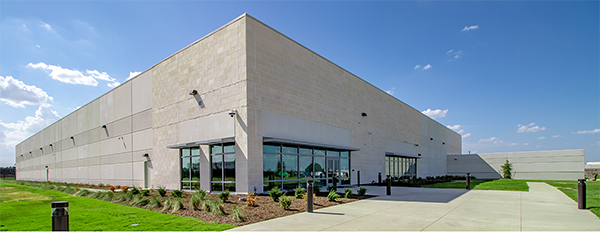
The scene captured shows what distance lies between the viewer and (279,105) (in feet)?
54.4

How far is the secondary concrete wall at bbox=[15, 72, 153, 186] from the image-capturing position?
23.3 meters

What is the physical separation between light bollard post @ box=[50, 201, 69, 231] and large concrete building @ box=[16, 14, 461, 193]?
978 centimetres

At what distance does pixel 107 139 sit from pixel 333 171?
20767 mm

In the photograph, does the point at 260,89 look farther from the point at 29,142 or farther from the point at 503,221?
the point at 29,142

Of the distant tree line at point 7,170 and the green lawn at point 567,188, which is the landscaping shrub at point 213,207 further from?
the distant tree line at point 7,170

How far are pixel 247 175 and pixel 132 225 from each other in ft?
22.4

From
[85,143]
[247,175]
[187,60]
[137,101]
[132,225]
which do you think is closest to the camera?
[132,225]

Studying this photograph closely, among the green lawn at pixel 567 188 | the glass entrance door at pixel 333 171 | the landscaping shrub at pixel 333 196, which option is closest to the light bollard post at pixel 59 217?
the landscaping shrub at pixel 333 196

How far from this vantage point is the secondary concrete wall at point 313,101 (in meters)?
15.4

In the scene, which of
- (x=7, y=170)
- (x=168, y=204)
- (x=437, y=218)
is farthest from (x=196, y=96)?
(x=7, y=170)

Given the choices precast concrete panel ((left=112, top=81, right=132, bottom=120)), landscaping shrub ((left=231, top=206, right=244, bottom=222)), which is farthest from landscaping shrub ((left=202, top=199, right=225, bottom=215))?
precast concrete panel ((left=112, top=81, right=132, bottom=120))

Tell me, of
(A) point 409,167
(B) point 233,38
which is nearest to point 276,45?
(B) point 233,38

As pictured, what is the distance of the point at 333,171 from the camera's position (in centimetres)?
2083

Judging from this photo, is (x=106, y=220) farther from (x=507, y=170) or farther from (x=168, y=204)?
(x=507, y=170)
